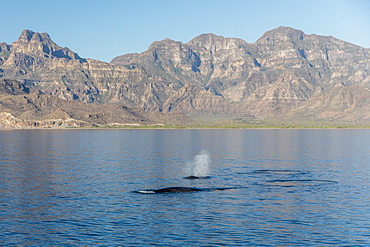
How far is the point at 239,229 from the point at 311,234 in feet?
28.3

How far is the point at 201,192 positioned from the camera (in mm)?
83375

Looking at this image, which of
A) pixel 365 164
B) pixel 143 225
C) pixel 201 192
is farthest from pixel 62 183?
pixel 365 164

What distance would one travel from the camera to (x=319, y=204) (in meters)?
72.6

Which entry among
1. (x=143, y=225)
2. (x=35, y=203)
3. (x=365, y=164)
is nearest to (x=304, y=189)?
(x=143, y=225)

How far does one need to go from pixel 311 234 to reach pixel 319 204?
17.7 metres

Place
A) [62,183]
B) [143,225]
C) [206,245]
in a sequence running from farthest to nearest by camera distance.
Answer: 1. [62,183]
2. [143,225]
3. [206,245]

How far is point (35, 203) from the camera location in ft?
243

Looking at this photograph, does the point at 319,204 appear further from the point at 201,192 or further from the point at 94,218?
the point at 94,218

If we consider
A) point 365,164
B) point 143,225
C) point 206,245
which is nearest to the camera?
point 206,245

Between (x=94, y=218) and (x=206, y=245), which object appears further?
(x=94, y=218)

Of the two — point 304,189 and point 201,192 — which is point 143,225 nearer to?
point 201,192

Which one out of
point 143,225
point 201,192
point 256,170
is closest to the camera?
→ point 143,225

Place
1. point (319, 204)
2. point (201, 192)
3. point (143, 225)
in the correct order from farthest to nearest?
1. point (201, 192)
2. point (319, 204)
3. point (143, 225)

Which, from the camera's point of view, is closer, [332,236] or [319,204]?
[332,236]
